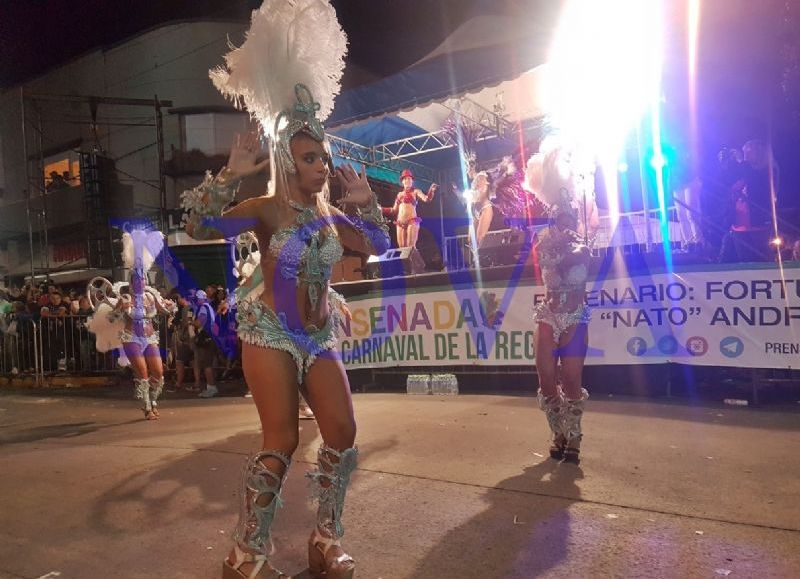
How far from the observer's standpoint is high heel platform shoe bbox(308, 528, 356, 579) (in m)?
2.70

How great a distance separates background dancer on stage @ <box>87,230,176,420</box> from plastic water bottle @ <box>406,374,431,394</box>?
11.3 feet

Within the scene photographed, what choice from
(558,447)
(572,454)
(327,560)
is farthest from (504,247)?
(327,560)

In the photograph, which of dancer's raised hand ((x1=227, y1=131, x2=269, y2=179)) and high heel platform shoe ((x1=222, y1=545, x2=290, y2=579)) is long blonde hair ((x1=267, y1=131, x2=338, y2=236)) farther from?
high heel platform shoe ((x1=222, y1=545, x2=290, y2=579))

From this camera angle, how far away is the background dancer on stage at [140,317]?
7.98 meters

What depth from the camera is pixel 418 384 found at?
862 centimetres

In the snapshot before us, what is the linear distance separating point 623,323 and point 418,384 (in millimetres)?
2970

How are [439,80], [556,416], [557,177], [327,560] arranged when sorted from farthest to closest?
1. [439,80]
2. [557,177]
3. [556,416]
4. [327,560]

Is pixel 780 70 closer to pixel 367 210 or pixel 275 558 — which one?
pixel 367 210

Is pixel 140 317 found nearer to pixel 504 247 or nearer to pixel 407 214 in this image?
pixel 504 247

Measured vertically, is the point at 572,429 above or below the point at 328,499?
below

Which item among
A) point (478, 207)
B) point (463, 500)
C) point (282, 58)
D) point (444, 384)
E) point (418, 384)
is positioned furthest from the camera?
point (478, 207)

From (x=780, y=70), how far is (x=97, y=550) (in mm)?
9905

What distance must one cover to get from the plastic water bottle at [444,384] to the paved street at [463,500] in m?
1.67

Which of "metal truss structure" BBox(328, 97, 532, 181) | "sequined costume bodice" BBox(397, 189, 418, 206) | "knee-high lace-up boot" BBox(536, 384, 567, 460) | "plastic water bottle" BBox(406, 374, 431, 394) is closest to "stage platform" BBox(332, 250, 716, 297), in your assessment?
"plastic water bottle" BBox(406, 374, 431, 394)
